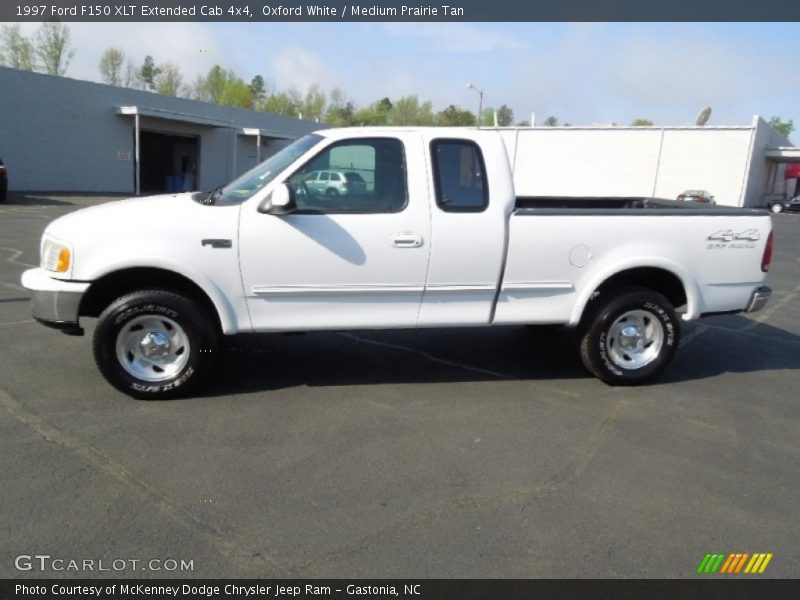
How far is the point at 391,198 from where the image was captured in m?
4.77

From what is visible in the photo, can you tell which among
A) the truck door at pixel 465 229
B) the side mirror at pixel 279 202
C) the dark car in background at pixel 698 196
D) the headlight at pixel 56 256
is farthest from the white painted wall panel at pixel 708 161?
the headlight at pixel 56 256

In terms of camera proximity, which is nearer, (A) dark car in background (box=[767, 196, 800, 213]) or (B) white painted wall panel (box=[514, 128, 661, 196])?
(A) dark car in background (box=[767, 196, 800, 213])

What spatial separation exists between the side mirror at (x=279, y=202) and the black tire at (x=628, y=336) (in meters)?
2.73

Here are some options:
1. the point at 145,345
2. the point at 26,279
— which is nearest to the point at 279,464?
the point at 145,345

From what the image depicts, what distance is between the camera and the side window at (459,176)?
4852 mm

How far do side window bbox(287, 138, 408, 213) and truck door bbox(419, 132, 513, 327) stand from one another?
307 mm

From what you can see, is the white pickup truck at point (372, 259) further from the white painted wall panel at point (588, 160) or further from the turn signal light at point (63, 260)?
the white painted wall panel at point (588, 160)

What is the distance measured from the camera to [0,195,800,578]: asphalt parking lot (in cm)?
296

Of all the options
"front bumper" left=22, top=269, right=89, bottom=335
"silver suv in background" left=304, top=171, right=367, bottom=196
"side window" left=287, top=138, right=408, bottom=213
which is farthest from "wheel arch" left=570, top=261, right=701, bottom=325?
"front bumper" left=22, top=269, right=89, bottom=335

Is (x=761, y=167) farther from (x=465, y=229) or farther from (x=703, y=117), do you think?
(x=465, y=229)

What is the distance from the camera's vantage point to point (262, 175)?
16.0 feet

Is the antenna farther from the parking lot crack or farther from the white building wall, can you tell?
the parking lot crack

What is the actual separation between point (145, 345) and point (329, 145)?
2.08 metres
